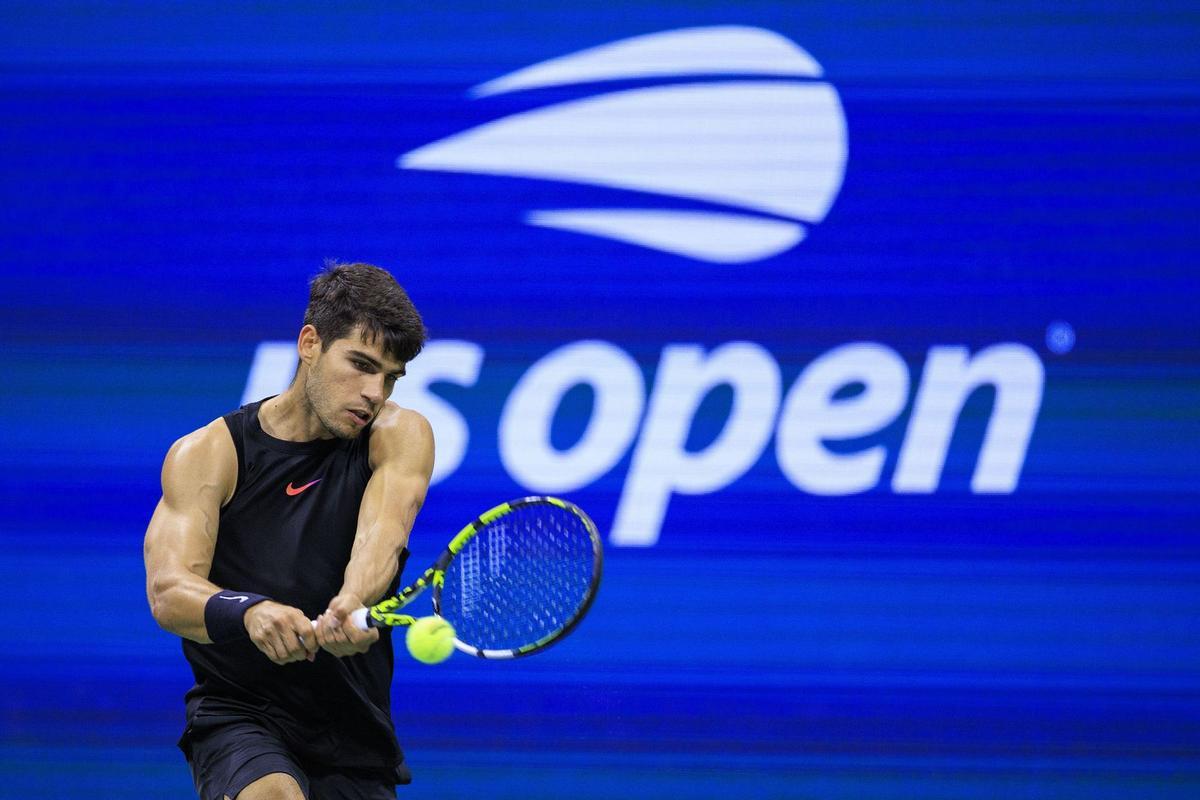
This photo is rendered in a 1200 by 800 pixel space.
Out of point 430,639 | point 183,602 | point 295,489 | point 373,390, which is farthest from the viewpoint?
point 295,489

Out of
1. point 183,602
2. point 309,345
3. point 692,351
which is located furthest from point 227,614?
point 692,351

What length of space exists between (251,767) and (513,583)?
0.69 metres

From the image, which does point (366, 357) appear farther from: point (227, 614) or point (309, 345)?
point (227, 614)

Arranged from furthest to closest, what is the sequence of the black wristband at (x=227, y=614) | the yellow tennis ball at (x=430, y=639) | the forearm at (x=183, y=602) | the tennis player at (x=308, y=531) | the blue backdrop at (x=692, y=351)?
the blue backdrop at (x=692, y=351) → the tennis player at (x=308, y=531) → the forearm at (x=183, y=602) → the black wristband at (x=227, y=614) → the yellow tennis ball at (x=430, y=639)

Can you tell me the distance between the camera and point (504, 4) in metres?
4.61

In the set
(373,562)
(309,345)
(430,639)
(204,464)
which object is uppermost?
(309,345)

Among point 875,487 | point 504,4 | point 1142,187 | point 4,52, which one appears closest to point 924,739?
A: point 875,487

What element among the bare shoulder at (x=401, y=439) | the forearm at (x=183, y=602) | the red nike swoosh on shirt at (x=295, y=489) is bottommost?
the forearm at (x=183, y=602)

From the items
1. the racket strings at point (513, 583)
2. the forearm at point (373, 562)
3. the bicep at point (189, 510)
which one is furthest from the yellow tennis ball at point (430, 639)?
the bicep at point (189, 510)

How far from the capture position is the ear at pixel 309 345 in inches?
124

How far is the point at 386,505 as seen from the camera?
10.2 ft

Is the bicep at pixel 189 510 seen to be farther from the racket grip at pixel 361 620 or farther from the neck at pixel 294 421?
the racket grip at pixel 361 620

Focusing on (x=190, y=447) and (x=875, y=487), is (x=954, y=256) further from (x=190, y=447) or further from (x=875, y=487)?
(x=190, y=447)

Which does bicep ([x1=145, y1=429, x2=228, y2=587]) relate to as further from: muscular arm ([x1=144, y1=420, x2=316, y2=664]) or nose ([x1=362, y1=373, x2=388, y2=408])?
nose ([x1=362, y1=373, x2=388, y2=408])
